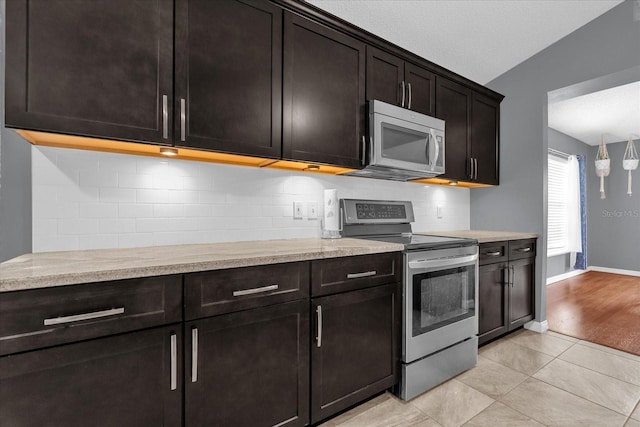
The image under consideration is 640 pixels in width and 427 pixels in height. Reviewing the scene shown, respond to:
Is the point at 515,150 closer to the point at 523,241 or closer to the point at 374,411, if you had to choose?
the point at 523,241

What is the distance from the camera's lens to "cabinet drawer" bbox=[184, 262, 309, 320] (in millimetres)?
1199

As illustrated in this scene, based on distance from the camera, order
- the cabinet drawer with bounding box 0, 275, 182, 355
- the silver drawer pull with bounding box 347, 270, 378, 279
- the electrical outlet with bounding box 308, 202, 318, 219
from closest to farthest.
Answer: the cabinet drawer with bounding box 0, 275, 182, 355, the silver drawer pull with bounding box 347, 270, 378, 279, the electrical outlet with bounding box 308, 202, 318, 219

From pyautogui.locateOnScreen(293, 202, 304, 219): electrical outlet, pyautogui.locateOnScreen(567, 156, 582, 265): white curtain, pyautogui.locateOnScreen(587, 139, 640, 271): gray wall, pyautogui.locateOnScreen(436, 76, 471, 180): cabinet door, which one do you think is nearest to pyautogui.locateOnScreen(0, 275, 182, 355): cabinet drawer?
pyautogui.locateOnScreen(293, 202, 304, 219): electrical outlet

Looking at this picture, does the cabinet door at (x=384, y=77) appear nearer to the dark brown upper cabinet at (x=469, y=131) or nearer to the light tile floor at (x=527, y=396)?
the dark brown upper cabinet at (x=469, y=131)

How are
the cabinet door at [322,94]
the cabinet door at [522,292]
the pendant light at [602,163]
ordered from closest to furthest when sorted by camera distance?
1. the cabinet door at [322,94]
2. the cabinet door at [522,292]
3. the pendant light at [602,163]

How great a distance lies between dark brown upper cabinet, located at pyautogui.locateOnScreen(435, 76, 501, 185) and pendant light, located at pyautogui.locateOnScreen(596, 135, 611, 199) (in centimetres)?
361

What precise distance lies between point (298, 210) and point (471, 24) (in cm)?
205

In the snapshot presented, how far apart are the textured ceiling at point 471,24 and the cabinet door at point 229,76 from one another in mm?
614

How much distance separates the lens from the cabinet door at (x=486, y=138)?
296 centimetres

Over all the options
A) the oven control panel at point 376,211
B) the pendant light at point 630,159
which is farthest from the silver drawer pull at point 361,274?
the pendant light at point 630,159

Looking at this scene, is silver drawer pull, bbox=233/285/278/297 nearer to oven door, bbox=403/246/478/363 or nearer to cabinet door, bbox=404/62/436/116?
oven door, bbox=403/246/478/363

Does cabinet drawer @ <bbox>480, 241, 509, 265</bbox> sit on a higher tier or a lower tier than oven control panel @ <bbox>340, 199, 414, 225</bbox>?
lower

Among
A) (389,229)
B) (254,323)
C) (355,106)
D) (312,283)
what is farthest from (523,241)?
(254,323)

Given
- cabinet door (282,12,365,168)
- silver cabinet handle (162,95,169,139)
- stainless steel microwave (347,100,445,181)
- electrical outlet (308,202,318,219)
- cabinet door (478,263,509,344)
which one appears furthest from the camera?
cabinet door (478,263,509,344)
